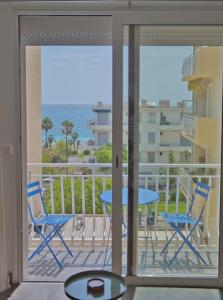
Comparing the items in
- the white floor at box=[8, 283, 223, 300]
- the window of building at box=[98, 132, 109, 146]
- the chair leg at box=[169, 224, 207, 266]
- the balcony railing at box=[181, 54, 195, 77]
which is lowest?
the white floor at box=[8, 283, 223, 300]

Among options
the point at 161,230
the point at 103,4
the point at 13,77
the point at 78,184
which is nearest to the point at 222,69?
the point at 103,4

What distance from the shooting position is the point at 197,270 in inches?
135

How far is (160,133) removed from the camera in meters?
3.30

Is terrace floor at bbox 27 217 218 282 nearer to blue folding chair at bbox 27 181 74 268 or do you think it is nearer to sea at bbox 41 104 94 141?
blue folding chair at bbox 27 181 74 268

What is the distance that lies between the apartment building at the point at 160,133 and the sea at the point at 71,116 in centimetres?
170

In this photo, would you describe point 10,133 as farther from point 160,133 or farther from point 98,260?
point 98,260

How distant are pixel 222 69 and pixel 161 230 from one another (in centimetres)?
150

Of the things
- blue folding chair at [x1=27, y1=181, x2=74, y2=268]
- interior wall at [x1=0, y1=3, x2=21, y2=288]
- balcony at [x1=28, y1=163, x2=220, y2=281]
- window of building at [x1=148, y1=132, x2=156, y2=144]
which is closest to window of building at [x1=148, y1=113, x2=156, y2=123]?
window of building at [x1=148, y1=132, x2=156, y2=144]

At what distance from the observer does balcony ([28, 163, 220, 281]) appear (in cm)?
333

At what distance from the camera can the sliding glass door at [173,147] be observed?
127 inches

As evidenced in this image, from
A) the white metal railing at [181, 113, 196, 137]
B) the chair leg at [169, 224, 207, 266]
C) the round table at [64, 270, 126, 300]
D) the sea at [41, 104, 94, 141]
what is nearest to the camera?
the round table at [64, 270, 126, 300]

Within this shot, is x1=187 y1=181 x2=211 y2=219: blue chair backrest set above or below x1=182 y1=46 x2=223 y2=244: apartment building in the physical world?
below

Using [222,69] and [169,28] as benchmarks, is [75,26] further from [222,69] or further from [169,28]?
[222,69]

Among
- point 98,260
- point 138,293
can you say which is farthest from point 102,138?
point 138,293
